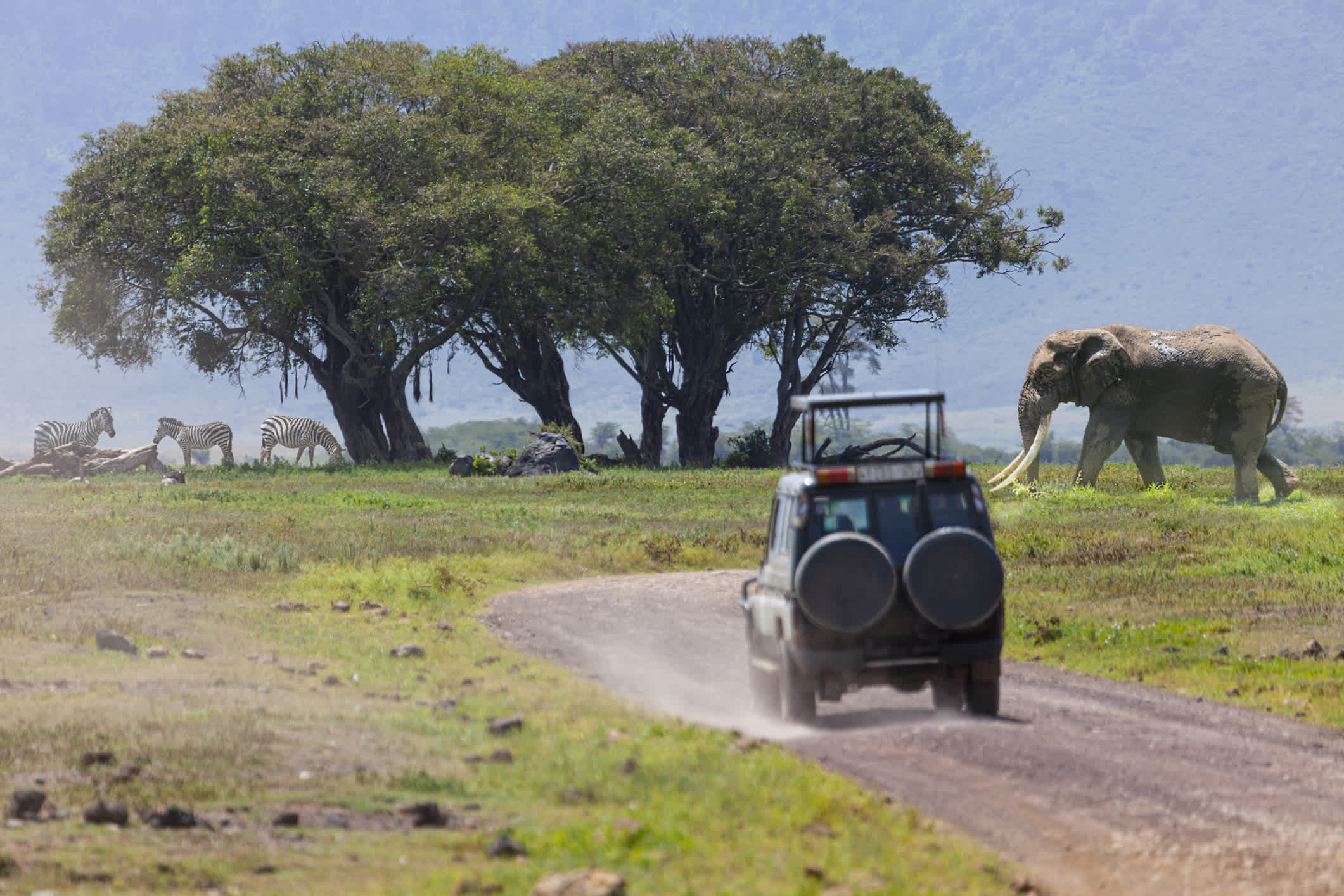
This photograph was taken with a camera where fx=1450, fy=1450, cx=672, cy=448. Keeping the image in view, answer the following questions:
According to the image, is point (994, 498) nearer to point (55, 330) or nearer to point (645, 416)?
point (645, 416)

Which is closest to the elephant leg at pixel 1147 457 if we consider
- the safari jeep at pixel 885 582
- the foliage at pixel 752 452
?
the safari jeep at pixel 885 582

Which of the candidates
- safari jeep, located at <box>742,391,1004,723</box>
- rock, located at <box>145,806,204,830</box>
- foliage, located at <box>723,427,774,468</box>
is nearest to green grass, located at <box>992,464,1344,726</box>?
safari jeep, located at <box>742,391,1004,723</box>

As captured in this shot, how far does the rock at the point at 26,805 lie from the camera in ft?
28.1

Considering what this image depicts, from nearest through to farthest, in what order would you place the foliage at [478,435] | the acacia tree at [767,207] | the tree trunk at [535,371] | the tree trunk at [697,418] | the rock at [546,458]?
the rock at [546,458], the acacia tree at [767,207], the tree trunk at [535,371], the tree trunk at [697,418], the foliage at [478,435]

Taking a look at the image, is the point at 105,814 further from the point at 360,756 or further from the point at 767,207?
the point at 767,207

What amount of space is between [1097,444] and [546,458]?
19199mm

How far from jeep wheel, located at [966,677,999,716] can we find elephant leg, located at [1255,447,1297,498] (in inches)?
939

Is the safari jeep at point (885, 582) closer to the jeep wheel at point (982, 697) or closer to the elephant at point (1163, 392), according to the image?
the jeep wheel at point (982, 697)

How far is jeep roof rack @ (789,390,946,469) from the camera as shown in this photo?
37.5 feet

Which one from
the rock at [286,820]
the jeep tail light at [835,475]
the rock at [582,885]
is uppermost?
the jeep tail light at [835,475]

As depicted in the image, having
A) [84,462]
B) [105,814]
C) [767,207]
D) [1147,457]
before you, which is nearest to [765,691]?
[105,814]

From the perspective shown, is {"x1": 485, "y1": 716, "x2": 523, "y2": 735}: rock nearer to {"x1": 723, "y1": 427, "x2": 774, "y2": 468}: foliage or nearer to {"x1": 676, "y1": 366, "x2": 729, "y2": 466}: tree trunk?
{"x1": 723, "y1": 427, "x2": 774, "y2": 468}: foliage

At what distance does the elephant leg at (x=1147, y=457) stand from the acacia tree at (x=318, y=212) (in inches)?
873

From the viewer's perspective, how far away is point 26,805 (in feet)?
28.1
